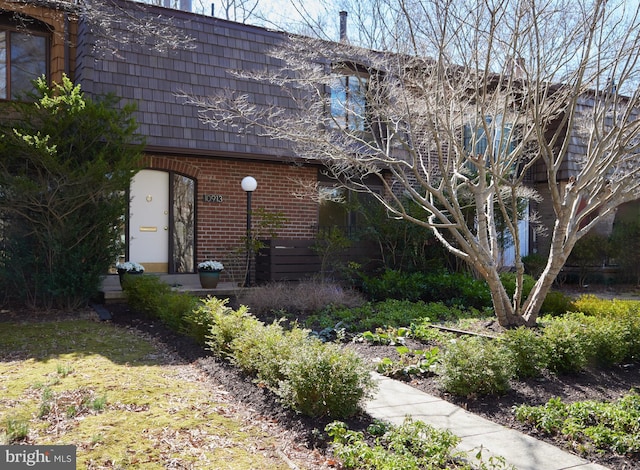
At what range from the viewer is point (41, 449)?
11.4ft

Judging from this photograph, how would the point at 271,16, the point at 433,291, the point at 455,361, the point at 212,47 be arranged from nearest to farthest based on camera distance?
the point at 455,361
the point at 271,16
the point at 433,291
the point at 212,47

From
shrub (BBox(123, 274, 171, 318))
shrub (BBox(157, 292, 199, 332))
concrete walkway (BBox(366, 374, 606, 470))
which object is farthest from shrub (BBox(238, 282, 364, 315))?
concrete walkway (BBox(366, 374, 606, 470))

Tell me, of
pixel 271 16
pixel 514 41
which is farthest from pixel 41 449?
pixel 271 16

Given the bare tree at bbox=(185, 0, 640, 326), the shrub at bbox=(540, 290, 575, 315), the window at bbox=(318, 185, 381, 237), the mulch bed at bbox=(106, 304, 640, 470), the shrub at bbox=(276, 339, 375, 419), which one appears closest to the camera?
the mulch bed at bbox=(106, 304, 640, 470)

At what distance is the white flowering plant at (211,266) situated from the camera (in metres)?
10.6

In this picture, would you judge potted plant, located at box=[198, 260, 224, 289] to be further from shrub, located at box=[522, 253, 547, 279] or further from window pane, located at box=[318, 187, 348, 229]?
shrub, located at box=[522, 253, 547, 279]

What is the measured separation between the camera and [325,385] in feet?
13.3

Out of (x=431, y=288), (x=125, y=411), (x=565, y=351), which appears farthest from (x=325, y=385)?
(x=431, y=288)

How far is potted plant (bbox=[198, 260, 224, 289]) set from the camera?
10586mm

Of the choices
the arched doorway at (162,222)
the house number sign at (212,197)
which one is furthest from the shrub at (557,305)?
the arched doorway at (162,222)

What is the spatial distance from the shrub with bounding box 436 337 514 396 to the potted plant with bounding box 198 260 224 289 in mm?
6437

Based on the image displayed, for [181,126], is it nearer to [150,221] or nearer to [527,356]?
[150,221]

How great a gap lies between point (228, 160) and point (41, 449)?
8.78m

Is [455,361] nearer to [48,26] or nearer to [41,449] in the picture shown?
[41,449]
